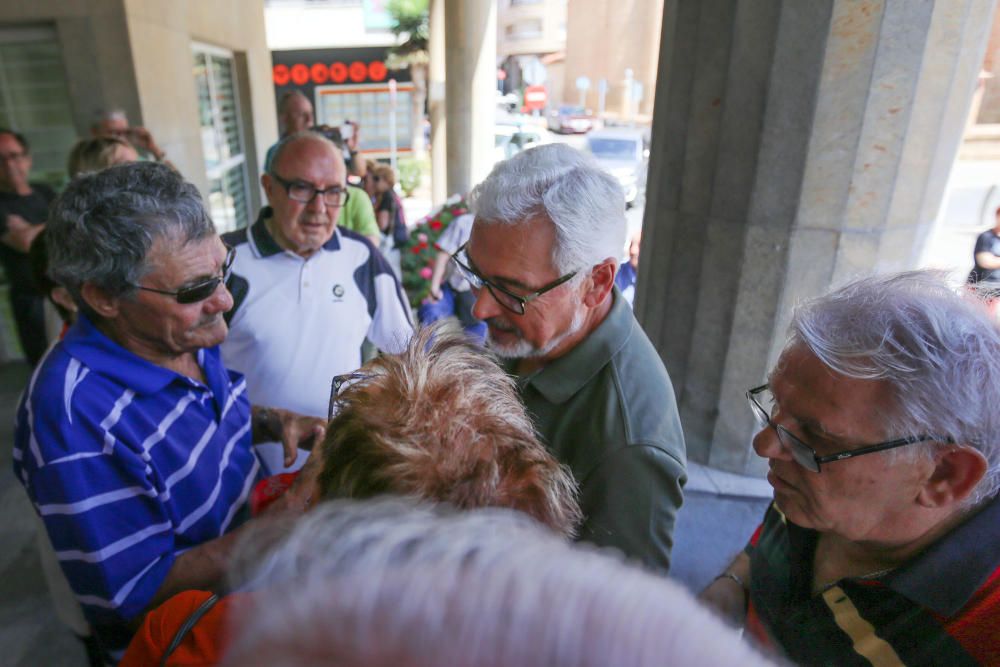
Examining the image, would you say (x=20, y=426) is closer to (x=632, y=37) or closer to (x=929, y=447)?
(x=929, y=447)

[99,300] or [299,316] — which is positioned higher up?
[99,300]

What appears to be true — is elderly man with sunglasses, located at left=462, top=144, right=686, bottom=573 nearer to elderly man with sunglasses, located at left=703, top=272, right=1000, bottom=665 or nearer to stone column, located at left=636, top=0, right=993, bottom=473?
elderly man with sunglasses, located at left=703, top=272, right=1000, bottom=665

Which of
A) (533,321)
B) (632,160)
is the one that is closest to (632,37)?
(632,160)

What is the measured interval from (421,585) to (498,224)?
1151 mm

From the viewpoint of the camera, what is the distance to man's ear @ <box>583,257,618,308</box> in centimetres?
158

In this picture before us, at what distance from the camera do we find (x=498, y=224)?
61.0 inches

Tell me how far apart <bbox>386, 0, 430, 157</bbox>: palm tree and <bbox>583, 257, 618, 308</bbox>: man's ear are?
21043 millimetres

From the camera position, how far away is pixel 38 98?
5172 millimetres

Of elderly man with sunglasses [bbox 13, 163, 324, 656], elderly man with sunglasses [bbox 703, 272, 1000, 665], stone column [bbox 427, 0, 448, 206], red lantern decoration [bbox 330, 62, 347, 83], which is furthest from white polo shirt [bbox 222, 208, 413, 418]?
red lantern decoration [bbox 330, 62, 347, 83]

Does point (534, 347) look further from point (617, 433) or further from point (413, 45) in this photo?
point (413, 45)

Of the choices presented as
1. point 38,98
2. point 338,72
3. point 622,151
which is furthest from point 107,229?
point 338,72

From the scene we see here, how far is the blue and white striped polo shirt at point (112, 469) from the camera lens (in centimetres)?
126

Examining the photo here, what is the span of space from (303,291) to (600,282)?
4.48 ft

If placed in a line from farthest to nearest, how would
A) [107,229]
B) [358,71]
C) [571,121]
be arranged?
[571,121] → [358,71] → [107,229]
